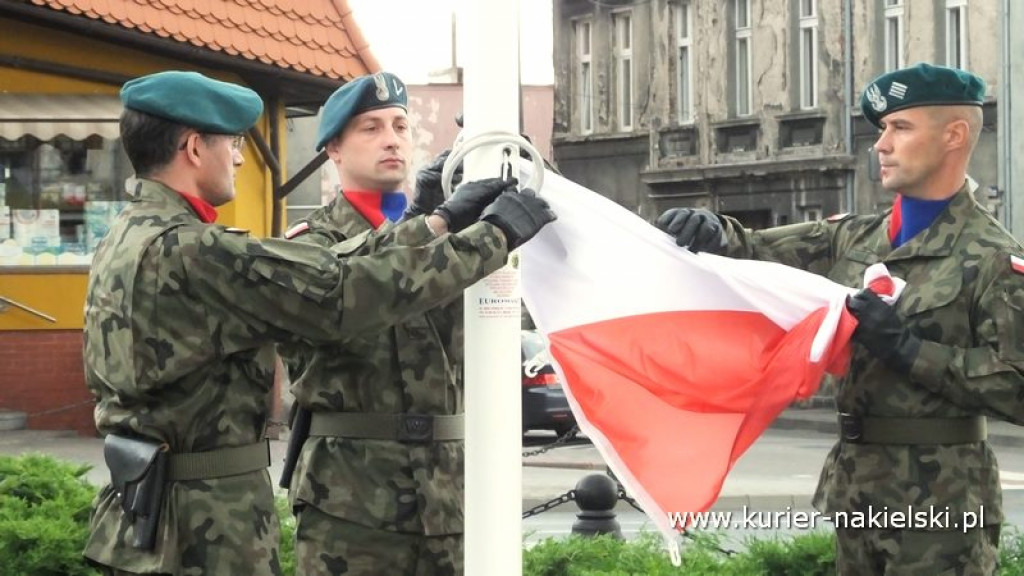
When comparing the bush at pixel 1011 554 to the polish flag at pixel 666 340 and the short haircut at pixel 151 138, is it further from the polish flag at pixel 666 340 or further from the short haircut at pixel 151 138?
the short haircut at pixel 151 138

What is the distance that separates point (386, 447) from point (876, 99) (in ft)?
5.99

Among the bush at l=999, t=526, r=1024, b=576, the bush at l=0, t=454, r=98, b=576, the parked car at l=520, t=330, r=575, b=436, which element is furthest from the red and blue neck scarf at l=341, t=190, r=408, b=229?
the parked car at l=520, t=330, r=575, b=436

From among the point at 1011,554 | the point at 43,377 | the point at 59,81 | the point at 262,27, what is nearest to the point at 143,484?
the point at 1011,554

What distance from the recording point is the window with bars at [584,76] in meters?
40.8

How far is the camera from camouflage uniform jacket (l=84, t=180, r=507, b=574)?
15.0ft

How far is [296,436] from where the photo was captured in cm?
565

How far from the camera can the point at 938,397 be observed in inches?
212

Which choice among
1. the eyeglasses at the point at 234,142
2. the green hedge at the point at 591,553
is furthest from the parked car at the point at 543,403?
the eyeglasses at the point at 234,142

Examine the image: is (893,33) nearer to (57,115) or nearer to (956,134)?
(57,115)

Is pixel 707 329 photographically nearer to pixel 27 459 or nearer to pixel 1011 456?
pixel 27 459

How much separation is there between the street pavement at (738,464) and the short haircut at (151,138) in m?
7.15

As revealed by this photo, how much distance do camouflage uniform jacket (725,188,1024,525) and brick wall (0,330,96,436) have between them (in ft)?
46.7

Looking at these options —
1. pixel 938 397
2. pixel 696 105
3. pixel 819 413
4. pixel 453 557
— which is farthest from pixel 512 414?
pixel 696 105

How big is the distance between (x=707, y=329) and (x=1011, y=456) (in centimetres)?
1806
